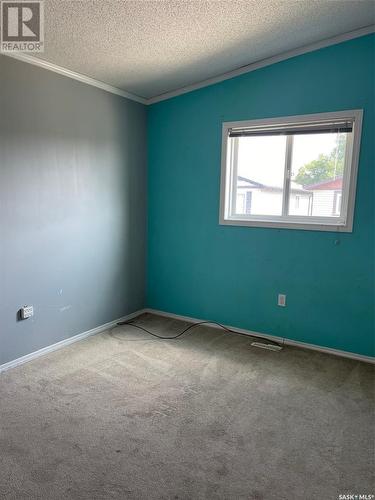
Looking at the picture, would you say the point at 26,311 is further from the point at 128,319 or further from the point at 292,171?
the point at 292,171

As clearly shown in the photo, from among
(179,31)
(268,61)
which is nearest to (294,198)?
(268,61)

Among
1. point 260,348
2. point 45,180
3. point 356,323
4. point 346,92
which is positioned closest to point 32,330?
point 45,180

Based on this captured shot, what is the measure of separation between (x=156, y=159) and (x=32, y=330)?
2.18 metres

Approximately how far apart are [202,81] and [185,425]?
3.07 m

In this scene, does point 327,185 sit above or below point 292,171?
below

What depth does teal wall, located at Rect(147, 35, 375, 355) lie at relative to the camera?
2.88 metres

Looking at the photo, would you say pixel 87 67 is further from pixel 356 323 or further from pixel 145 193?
pixel 356 323

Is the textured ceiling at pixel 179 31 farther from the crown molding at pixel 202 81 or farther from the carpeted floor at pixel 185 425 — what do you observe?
the carpeted floor at pixel 185 425

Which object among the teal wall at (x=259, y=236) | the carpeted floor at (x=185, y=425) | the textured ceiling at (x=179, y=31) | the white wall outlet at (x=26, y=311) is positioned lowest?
the carpeted floor at (x=185, y=425)

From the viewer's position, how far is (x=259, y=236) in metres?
3.35

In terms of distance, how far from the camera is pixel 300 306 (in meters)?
3.21

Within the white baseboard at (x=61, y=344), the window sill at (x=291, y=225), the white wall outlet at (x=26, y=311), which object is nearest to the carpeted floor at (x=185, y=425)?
the white baseboard at (x=61, y=344)

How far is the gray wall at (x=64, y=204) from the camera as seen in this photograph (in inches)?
102

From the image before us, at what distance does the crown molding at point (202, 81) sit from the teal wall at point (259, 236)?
0.05 m
